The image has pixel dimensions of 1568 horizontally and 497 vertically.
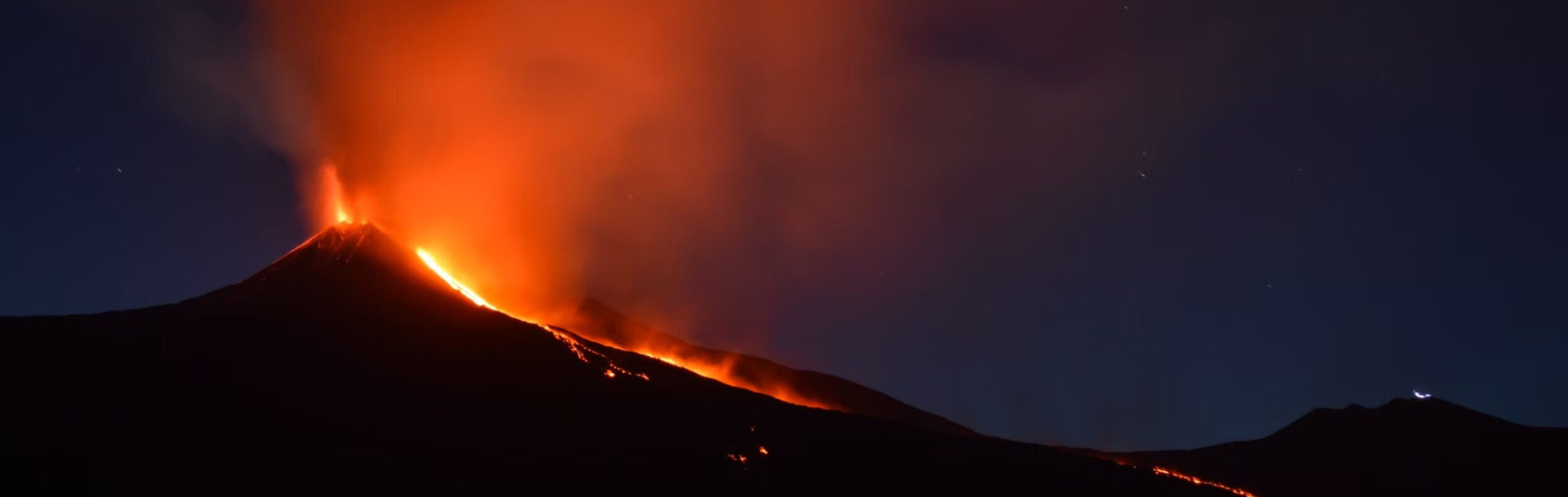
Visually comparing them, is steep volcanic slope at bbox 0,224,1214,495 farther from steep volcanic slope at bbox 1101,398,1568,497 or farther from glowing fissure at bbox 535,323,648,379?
steep volcanic slope at bbox 1101,398,1568,497

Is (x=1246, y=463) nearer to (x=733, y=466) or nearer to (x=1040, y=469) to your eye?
(x=1040, y=469)

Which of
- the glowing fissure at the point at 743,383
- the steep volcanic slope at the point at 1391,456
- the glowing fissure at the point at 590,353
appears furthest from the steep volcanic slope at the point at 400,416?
the glowing fissure at the point at 743,383

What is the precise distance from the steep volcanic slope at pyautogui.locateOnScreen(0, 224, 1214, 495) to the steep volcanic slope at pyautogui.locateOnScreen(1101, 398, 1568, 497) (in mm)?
14197

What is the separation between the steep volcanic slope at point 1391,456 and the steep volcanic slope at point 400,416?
14.2m

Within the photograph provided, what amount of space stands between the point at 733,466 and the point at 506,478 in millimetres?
7544

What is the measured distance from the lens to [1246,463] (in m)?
53.3

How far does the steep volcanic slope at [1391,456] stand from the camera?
160 feet

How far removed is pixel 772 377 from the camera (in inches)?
2625

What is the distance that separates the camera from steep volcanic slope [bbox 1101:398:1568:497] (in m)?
48.9

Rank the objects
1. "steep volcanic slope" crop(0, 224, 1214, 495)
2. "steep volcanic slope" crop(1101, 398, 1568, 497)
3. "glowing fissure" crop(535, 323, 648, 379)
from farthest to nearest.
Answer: "steep volcanic slope" crop(1101, 398, 1568, 497) < "glowing fissure" crop(535, 323, 648, 379) < "steep volcanic slope" crop(0, 224, 1214, 495)

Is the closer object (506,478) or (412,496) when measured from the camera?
(412,496)

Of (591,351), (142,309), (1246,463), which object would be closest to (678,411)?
(591,351)

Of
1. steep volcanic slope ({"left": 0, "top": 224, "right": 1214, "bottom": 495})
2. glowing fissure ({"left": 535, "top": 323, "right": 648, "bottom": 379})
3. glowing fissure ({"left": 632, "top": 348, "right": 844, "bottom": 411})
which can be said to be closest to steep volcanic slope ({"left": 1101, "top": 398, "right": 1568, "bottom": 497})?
steep volcanic slope ({"left": 0, "top": 224, "right": 1214, "bottom": 495})

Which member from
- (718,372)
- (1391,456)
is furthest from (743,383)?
(1391,456)
